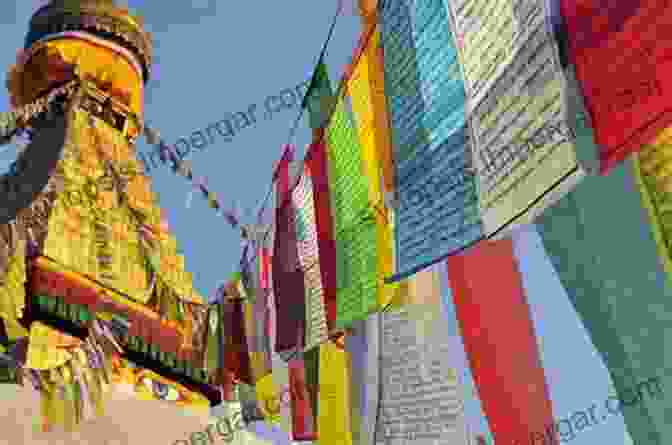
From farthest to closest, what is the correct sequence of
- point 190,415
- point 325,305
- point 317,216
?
point 190,415, point 317,216, point 325,305

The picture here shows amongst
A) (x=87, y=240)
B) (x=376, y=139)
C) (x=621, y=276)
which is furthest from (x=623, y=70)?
(x=87, y=240)

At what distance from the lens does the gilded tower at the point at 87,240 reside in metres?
9.83

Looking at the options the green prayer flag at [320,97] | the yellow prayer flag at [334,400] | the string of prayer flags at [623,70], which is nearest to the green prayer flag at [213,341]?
the yellow prayer flag at [334,400]

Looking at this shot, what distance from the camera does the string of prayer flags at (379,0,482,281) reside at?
2.86 m

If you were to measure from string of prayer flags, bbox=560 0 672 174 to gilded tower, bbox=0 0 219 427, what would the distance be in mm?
7677

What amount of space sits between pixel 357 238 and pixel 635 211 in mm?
2168

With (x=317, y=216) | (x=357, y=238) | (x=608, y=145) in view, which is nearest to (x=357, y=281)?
(x=357, y=238)

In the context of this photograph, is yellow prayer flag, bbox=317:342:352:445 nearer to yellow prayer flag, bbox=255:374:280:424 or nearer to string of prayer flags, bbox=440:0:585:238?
yellow prayer flag, bbox=255:374:280:424

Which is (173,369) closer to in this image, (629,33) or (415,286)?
(415,286)

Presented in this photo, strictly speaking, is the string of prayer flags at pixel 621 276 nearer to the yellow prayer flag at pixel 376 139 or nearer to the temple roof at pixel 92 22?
the yellow prayer flag at pixel 376 139

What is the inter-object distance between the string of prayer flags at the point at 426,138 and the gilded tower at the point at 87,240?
642 centimetres

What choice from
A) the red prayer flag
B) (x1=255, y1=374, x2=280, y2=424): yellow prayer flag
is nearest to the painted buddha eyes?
(x1=255, y1=374, x2=280, y2=424): yellow prayer flag

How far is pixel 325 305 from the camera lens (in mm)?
4523

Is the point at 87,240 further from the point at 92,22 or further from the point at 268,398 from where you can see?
the point at 92,22
